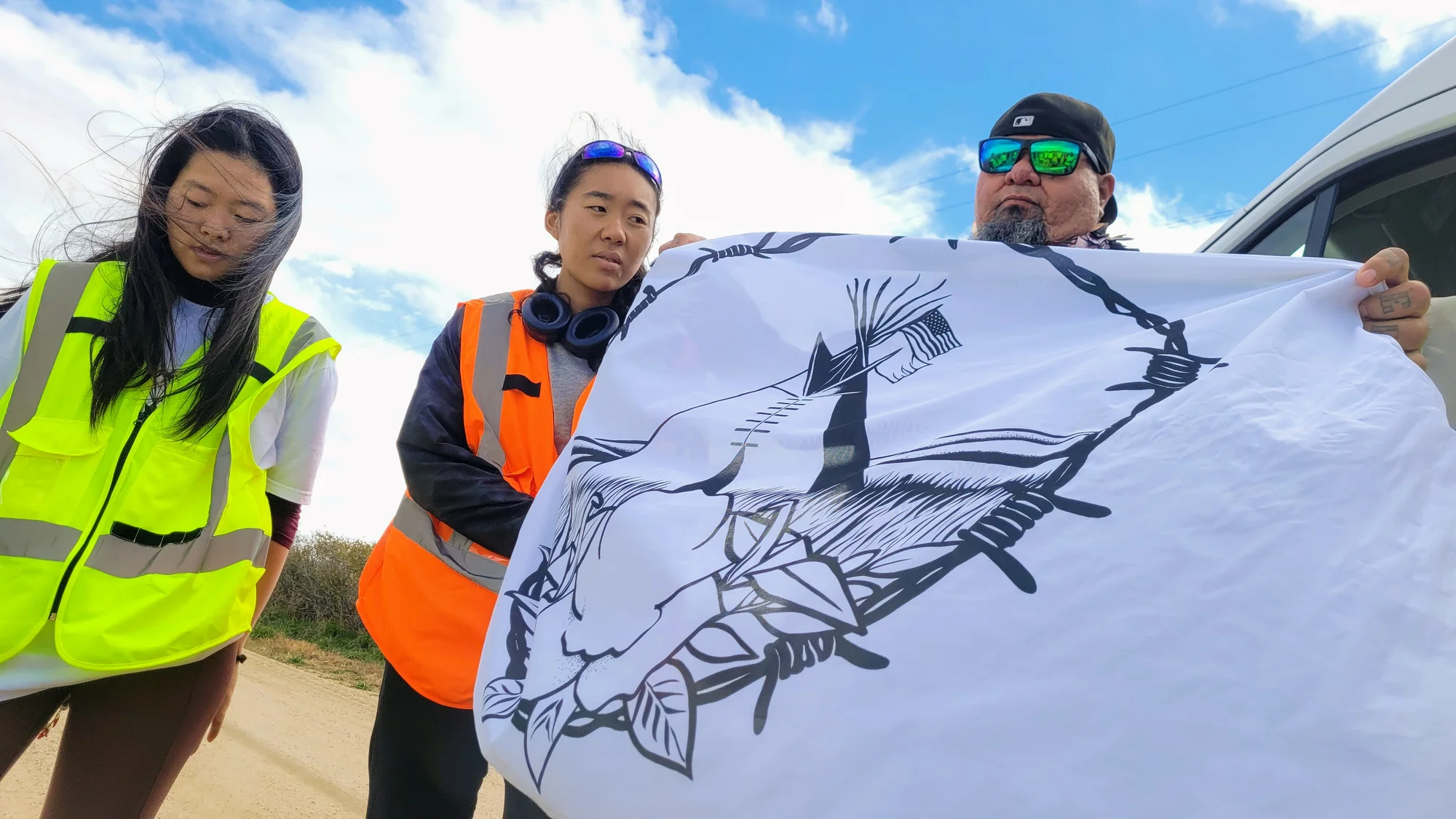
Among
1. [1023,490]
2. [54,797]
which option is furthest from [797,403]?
[54,797]

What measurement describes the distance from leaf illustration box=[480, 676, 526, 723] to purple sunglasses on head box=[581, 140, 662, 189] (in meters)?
1.33

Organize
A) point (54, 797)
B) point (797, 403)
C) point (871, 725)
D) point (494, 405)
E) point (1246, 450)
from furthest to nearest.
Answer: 1. point (494, 405)
2. point (54, 797)
3. point (797, 403)
4. point (1246, 450)
5. point (871, 725)

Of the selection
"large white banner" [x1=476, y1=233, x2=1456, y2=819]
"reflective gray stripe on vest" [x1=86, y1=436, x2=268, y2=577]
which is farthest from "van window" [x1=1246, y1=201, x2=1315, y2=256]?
"reflective gray stripe on vest" [x1=86, y1=436, x2=268, y2=577]

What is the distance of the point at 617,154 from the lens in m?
2.08

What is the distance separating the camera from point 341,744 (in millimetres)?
4520

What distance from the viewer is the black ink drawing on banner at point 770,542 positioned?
2.87 ft

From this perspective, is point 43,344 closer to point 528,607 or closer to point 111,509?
point 111,509

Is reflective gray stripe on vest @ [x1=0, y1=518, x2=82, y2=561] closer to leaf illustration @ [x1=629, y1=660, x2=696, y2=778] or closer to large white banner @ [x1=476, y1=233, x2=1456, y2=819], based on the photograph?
large white banner @ [x1=476, y1=233, x2=1456, y2=819]

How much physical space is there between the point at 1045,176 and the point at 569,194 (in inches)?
47.8

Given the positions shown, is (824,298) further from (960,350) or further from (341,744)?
(341,744)

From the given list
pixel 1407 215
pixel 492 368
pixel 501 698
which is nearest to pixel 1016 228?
pixel 1407 215

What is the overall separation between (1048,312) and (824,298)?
0.39m

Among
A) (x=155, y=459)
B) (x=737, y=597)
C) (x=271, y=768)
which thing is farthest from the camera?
(x=271, y=768)

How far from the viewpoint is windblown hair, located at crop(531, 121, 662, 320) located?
81.1 inches
